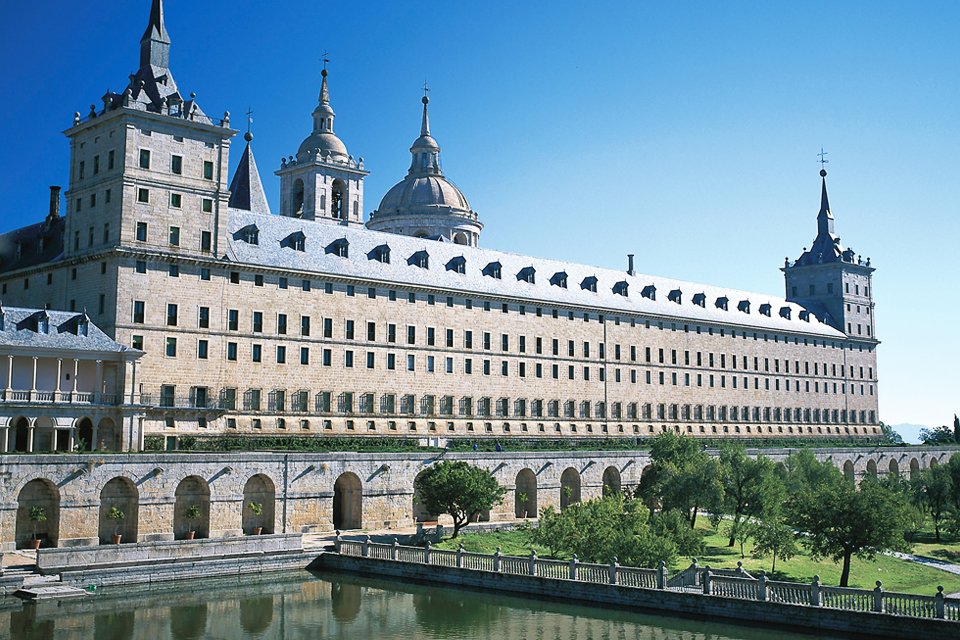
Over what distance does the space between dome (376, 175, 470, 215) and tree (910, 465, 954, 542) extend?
5279cm

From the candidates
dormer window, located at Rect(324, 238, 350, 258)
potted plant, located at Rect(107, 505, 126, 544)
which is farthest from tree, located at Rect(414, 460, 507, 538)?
dormer window, located at Rect(324, 238, 350, 258)

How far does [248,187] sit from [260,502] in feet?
144

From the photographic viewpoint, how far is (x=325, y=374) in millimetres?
72125

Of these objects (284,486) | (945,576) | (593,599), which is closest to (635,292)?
(945,576)

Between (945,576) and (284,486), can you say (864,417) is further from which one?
(284,486)

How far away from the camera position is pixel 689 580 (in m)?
45.1

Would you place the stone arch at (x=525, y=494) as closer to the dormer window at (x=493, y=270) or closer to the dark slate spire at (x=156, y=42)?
the dormer window at (x=493, y=270)

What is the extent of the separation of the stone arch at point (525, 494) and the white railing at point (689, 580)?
16349mm

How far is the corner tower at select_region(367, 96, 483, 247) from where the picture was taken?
366 feet

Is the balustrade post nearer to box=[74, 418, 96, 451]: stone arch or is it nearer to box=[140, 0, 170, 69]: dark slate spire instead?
box=[74, 418, 96, 451]: stone arch

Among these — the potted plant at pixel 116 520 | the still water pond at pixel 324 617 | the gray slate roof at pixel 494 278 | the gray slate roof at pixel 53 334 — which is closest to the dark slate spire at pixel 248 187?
the gray slate roof at pixel 494 278

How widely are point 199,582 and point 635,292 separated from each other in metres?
62.1

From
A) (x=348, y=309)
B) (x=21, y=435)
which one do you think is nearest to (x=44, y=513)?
(x=21, y=435)

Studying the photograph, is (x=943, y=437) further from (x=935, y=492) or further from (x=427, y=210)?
(x=427, y=210)
